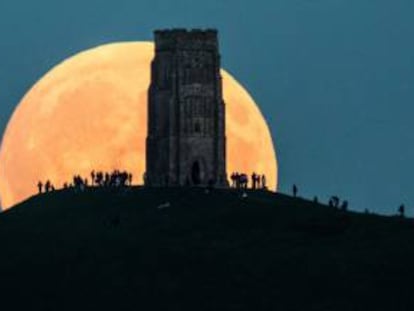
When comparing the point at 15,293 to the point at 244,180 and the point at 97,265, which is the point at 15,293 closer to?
the point at 97,265

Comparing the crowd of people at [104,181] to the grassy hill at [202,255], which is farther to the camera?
the crowd of people at [104,181]

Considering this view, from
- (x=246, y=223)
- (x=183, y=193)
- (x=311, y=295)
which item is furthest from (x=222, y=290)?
(x=183, y=193)

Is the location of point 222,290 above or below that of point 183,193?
below

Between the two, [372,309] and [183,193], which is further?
[183,193]

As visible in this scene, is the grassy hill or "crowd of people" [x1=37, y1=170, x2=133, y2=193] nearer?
the grassy hill

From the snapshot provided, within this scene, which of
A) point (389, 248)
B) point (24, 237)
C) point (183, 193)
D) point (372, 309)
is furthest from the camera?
point (183, 193)

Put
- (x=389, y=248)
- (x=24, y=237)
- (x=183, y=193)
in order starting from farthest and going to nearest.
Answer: (x=183, y=193), (x=24, y=237), (x=389, y=248)
